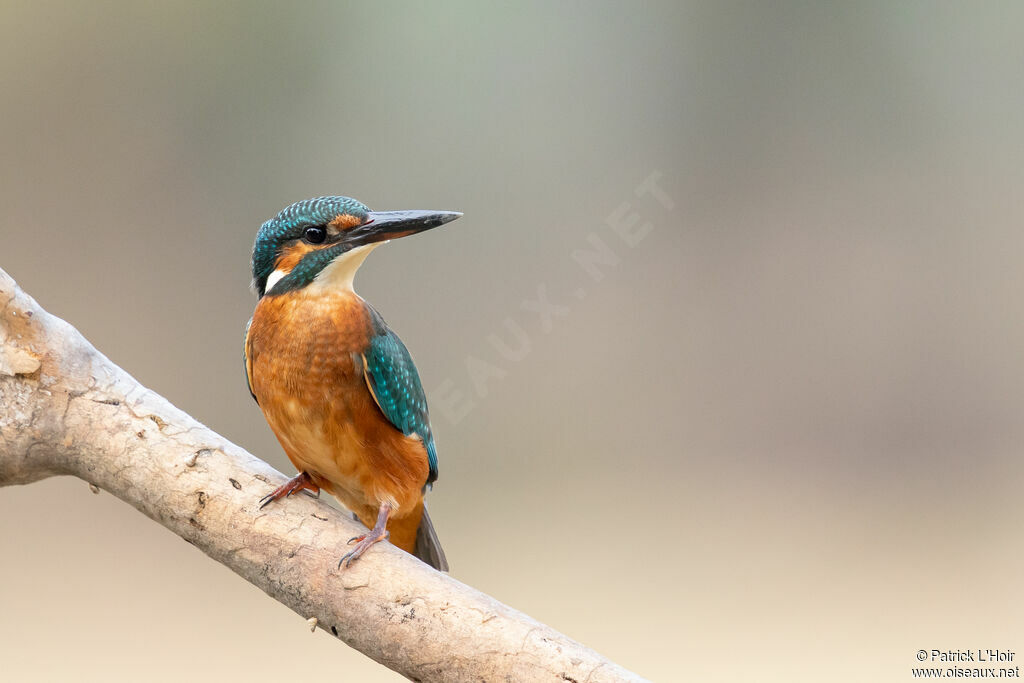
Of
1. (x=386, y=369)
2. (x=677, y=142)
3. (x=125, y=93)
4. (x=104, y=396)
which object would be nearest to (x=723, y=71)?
(x=677, y=142)

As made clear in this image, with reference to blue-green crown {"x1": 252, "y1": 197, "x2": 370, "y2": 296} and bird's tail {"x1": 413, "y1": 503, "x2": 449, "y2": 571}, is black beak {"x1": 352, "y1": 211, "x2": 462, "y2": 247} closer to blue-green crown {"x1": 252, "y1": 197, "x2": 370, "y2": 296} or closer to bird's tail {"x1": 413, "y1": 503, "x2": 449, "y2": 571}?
blue-green crown {"x1": 252, "y1": 197, "x2": 370, "y2": 296}

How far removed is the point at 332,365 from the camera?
1293 mm

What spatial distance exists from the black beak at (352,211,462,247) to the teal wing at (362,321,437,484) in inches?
6.8

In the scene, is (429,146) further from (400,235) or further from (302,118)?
(400,235)

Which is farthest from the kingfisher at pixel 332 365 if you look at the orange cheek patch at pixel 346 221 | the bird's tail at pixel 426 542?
the bird's tail at pixel 426 542

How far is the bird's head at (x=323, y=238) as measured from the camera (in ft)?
3.94

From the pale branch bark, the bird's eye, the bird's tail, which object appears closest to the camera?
the pale branch bark

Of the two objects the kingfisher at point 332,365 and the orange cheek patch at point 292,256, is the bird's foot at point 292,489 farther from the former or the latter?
the orange cheek patch at point 292,256

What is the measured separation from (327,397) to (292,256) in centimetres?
21

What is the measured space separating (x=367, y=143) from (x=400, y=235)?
2.04 m

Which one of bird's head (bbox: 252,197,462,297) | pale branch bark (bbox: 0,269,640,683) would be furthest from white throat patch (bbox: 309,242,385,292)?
pale branch bark (bbox: 0,269,640,683)

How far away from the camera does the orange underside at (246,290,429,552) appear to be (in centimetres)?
129

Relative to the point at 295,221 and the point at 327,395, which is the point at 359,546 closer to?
the point at 327,395

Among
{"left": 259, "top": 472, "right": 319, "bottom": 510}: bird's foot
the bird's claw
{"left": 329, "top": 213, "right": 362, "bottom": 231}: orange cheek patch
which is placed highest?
{"left": 329, "top": 213, "right": 362, "bottom": 231}: orange cheek patch
